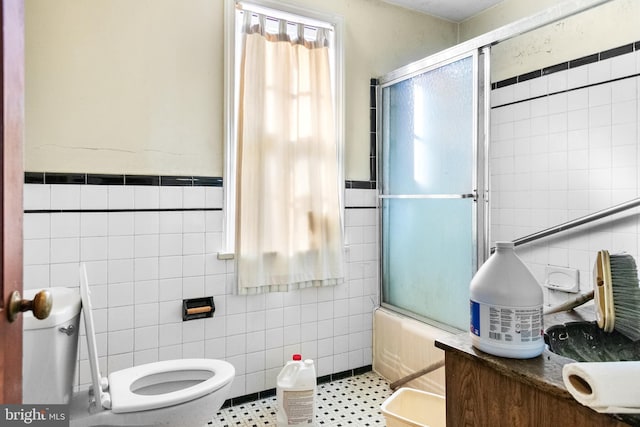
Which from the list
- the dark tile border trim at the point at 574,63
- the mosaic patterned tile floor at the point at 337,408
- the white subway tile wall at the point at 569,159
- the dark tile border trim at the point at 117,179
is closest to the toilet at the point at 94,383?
the mosaic patterned tile floor at the point at 337,408

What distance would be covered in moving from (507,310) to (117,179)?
1.70 m

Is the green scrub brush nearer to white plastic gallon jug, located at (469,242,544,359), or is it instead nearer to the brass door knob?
white plastic gallon jug, located at (469,242,544,359)

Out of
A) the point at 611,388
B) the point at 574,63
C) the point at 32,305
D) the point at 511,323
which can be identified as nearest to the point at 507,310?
the point at 511,323

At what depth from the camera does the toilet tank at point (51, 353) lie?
3.91ft

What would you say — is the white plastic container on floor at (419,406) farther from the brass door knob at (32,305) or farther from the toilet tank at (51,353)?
the brass door knob at (32,305)

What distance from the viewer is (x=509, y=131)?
A: 8.14 ft

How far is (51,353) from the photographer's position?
1.24 metres

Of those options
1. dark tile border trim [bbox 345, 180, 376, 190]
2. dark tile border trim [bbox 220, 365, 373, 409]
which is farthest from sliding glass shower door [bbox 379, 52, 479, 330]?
dark tile border trim [bbox 220, 365, 373, 409]

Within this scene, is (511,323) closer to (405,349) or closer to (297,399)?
(297,399)

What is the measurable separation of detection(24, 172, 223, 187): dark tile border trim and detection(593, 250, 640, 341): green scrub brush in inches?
64.9

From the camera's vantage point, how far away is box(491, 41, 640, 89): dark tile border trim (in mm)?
1893

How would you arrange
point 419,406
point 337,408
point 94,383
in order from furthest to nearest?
point 337,408
point 419,406
point 94,383

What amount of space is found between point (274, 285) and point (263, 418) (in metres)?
0.65

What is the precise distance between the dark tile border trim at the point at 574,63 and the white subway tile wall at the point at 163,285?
1347 millimetres
